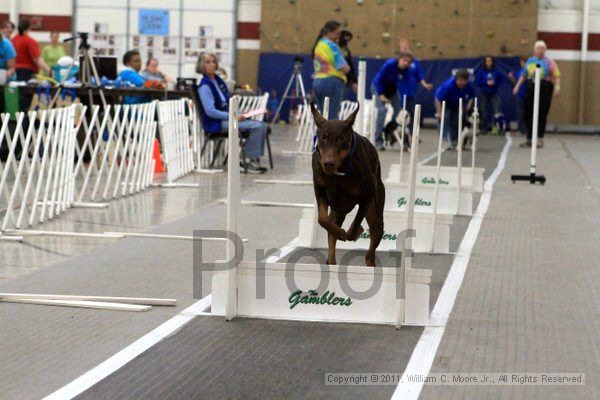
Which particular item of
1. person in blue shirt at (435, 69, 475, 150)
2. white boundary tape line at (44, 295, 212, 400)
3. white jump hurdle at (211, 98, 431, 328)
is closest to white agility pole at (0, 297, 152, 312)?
white boundary tape line at (44, 295, 212, 400)

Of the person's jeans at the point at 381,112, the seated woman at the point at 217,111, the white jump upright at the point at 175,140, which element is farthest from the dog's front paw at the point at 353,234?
the person's jeans at the point at 381,112

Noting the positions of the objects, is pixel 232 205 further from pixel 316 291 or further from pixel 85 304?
pixel 85 304

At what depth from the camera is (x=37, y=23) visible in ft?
105

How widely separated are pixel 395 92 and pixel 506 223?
9.87 metres

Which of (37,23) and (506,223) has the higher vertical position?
(37,23)

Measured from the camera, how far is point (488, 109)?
93.6 feet

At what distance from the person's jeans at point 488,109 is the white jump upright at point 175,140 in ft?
44.7

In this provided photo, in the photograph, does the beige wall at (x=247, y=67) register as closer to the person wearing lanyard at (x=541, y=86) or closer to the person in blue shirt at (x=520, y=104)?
the person in blue shirt at (x=520, y=104)

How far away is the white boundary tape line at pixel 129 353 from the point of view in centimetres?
488

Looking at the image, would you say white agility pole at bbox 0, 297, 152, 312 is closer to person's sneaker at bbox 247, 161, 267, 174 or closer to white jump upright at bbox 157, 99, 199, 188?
white jump upright at bbox 157, 99, 199, 188

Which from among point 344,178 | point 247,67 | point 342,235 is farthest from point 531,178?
point 247,67

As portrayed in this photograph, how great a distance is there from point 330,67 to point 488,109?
1378 cm

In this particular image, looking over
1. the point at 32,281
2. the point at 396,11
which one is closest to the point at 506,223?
the point at 32,281

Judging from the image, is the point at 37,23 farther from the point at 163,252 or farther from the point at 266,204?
the point at 163,252
